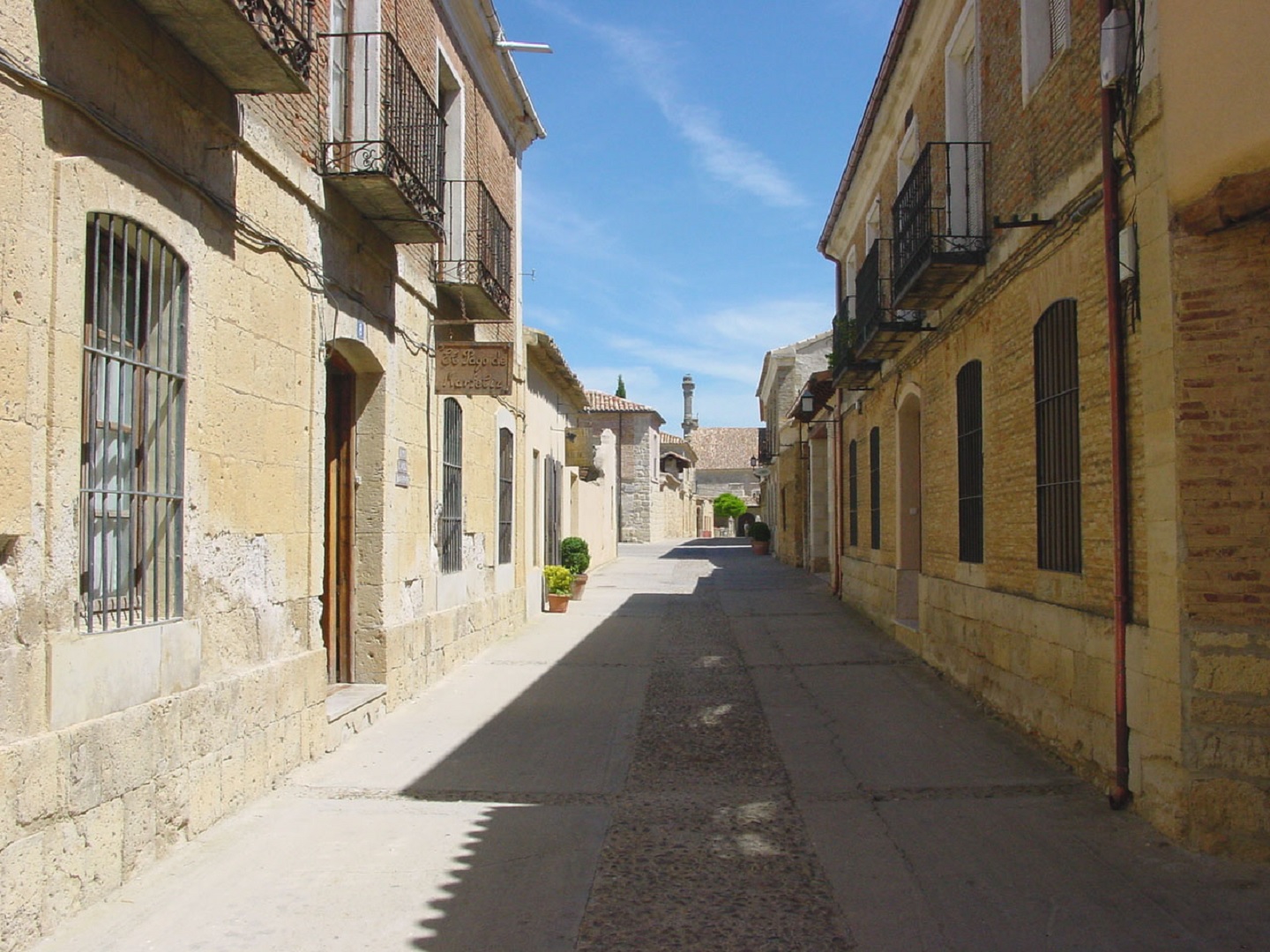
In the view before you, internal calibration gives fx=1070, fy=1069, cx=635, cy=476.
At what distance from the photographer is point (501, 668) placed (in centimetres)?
1074

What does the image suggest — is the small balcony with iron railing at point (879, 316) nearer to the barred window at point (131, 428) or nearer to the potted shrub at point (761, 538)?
the barred window at point (131, 428)

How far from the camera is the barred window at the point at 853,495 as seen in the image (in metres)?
15.9

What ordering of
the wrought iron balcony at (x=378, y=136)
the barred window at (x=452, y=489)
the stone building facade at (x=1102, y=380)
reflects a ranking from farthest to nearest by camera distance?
the barred window at (x=452, y=489) < the wrought iron balcony at (x=378, y=136) < the stone building facade at (x=1102, y=380)

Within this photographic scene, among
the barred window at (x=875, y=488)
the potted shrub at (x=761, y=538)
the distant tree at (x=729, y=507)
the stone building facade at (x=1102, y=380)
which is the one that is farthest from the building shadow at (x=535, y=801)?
the distant tree at (x=729, y=507)

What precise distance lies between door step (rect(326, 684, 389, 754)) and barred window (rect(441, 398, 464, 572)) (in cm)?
218

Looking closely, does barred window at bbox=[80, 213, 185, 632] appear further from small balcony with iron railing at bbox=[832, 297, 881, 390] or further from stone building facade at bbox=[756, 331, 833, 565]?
stone building facade at bbox=[756, 331, 833, 565]

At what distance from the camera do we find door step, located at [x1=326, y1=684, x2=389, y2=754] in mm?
7109

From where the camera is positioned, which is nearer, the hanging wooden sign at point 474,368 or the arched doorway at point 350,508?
the arched doorway at point 350,508

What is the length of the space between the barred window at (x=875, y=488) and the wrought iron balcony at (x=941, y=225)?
415cm

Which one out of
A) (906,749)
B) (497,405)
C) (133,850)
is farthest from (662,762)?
(497,405)

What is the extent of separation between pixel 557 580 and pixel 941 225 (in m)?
8.53

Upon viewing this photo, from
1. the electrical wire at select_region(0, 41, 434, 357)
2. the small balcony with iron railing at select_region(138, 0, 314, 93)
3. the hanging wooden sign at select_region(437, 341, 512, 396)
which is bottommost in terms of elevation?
the hanging wooden sign at select_region(437, 341, 512, 396)

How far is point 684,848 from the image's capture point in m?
5.14

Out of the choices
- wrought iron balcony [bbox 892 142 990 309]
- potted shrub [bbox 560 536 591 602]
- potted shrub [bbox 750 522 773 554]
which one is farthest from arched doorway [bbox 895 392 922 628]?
potted shrub [bbox 750 522 773 554]
